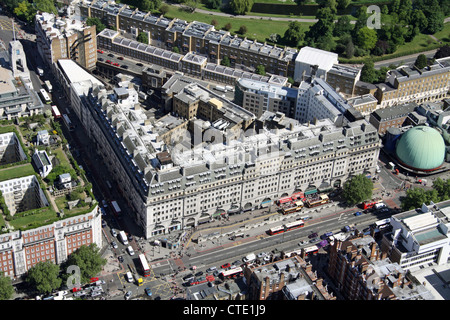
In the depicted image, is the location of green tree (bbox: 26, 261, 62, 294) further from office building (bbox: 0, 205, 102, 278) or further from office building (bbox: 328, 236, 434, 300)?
office building (bbox: 328, 236, 434, 300)

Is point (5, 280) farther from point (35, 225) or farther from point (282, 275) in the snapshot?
point (282, 275)

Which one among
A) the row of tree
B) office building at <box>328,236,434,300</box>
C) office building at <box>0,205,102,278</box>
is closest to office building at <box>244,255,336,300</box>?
office building at <box>328,236,434,300</box>

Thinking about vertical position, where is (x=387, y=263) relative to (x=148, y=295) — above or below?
above

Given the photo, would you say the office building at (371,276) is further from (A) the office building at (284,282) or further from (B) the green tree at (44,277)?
(B) the green tree at (44,277)

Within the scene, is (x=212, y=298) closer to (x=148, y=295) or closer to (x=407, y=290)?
(x=148, y=295)

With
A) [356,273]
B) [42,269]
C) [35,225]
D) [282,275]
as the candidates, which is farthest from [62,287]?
[356,273]

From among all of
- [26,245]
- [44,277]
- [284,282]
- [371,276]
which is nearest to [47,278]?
[44,277]

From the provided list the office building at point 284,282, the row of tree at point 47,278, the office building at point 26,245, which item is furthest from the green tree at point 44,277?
the office building at point 284,282

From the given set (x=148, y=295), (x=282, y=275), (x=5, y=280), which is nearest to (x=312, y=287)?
(x=282, y=275)

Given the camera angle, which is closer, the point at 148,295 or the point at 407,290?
the point at 407,290
